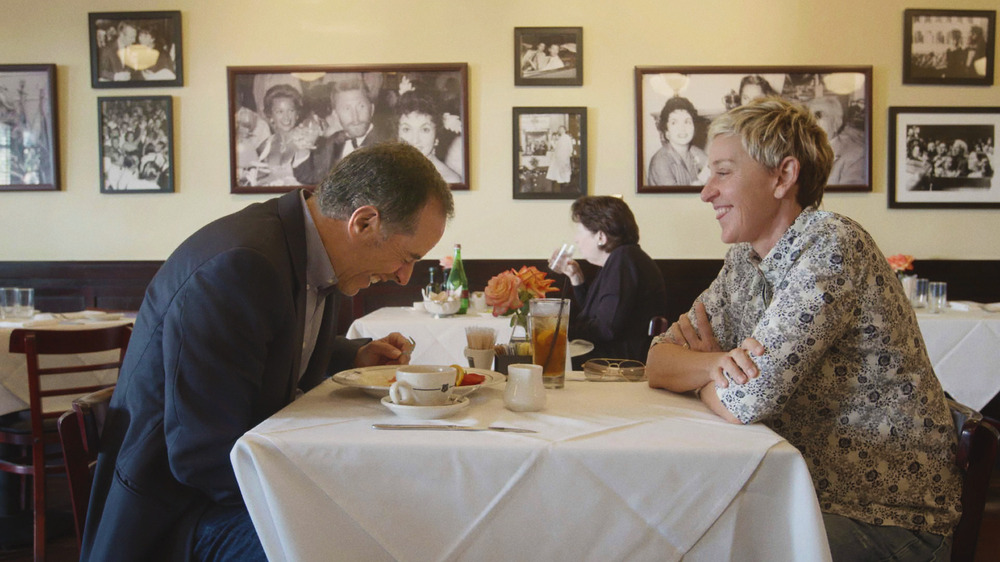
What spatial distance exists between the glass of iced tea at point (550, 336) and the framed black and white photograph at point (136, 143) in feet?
12.5

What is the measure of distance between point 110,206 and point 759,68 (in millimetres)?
4134

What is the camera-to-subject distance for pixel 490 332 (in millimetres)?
2035

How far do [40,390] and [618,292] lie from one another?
2.27 m

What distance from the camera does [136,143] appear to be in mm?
4719

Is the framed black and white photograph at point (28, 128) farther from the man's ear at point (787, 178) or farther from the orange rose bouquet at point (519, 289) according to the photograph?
the man's ear at point (787, 178)

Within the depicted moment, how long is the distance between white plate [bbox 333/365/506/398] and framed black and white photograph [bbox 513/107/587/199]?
3.04 meters

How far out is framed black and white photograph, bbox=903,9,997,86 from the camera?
14.9 ft

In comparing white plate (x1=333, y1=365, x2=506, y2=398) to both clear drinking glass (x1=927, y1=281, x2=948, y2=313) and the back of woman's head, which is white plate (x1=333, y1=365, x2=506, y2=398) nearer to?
the back of woman's head

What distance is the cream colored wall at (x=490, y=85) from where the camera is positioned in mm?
4590

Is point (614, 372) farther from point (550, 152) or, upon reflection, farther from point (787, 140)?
point (550, 152)

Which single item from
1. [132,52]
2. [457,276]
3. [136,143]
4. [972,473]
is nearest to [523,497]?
[972,473]

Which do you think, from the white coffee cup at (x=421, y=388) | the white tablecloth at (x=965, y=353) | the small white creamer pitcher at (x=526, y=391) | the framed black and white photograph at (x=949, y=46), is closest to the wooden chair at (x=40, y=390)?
the white coffee cup at (x=421, y=388)

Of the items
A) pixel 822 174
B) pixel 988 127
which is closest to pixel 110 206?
pixel 822 174

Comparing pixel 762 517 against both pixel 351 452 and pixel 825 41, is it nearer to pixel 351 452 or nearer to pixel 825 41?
pixel 351 452
